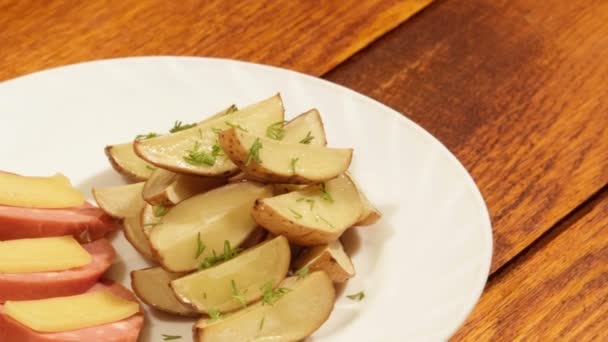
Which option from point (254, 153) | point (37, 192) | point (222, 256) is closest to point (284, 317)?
point (222, 256)

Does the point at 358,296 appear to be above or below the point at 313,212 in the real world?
below

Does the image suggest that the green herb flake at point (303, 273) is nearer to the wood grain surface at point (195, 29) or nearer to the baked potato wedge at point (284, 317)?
the baked potato wedge at point (284, 317)

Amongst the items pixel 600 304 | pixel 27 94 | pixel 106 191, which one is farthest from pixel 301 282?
pixel 27 94

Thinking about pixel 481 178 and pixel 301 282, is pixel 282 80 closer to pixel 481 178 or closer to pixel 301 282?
pixel 481 178

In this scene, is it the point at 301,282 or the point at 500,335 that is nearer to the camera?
the point at 301,282

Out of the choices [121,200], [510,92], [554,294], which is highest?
[121,200]

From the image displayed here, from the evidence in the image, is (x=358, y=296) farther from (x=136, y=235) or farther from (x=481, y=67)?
(x=481, y=67)

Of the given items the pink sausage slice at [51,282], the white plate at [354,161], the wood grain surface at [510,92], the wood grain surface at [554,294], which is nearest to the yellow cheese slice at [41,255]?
the pink sausage slice at [51,282]

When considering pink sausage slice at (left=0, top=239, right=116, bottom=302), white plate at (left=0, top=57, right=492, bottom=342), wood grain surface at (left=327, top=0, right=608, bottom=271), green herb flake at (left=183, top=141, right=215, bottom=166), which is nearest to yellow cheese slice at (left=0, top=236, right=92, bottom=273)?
pink sausage slice at (left=0, top=239, right=116, bottom=302)
